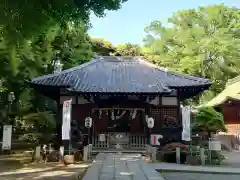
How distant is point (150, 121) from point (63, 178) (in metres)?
6.78

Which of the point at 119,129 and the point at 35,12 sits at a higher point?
the point at 35,12

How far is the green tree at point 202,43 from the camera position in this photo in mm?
30844

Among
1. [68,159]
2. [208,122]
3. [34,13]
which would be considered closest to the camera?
[34,13]

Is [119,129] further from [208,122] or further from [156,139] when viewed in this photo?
[208,122]

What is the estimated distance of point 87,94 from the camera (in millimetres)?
15539

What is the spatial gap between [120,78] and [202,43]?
16395mm

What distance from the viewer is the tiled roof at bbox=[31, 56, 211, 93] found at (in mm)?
15729

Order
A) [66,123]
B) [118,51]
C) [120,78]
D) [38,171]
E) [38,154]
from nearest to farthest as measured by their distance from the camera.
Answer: [38,171] → [66,123] → [38,154] → [120,78] → [118,51]

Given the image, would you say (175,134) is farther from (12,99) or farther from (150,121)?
(12,99)

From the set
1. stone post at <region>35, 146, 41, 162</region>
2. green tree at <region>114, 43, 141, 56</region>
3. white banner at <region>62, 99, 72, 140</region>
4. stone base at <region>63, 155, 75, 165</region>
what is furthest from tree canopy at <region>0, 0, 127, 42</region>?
green tree at <region>114, 43, 141, 56</region>

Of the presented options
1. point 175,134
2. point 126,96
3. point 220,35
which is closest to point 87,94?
point 126,96

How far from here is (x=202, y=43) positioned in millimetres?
31125

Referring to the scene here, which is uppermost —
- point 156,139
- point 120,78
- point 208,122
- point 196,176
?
point 120,78

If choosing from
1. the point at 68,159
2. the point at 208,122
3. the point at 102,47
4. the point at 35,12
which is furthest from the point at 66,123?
the point at 102,47
